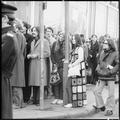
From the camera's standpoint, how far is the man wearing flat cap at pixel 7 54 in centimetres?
450

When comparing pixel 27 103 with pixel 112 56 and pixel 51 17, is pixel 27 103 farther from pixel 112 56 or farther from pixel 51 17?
pixel 51 17

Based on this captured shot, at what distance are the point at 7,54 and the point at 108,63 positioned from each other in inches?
184

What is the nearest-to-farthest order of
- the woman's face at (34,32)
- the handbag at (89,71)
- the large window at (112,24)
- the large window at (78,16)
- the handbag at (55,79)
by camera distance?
the woman's face at (34,32) → the handbag at (55,79) → the large window at (78,16) → the large window at (112,24) → the handbag at (89,71)

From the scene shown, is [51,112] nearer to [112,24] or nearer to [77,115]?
[77,115]

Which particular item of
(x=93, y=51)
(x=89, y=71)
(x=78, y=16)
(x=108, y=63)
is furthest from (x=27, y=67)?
(x=93, y=51)

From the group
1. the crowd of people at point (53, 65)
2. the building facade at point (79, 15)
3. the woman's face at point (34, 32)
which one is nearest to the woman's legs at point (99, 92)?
the crowd of people at point (53, 65)

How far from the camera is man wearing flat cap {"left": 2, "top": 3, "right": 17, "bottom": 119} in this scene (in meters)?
4.50

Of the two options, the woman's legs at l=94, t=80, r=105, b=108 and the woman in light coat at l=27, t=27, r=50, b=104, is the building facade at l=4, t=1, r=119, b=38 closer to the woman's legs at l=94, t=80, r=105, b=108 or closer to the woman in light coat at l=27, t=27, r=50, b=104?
the woman in light coat at l=27, t=27, r=50, b=104

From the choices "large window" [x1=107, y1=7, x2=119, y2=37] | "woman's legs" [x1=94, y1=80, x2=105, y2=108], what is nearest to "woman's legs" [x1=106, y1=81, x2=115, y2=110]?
"woman's legs" [x1=94, y1=80, x2=105, y2=108]

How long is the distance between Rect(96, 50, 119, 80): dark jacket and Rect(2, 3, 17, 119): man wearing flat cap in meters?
4.39

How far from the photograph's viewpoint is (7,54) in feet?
14.8

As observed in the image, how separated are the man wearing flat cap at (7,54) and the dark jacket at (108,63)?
4387mm

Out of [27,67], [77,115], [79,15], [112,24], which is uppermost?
[79,15]

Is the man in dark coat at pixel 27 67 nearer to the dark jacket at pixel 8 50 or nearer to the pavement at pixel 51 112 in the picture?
the pavement at pixel 51 112
